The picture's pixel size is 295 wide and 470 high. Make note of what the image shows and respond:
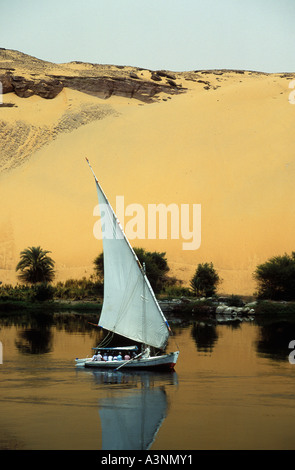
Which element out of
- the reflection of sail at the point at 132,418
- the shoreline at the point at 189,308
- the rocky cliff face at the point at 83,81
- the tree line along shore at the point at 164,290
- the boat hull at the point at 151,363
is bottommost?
the reflection of sail at the point at 132,418

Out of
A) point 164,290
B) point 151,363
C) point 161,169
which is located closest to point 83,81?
point 161,169

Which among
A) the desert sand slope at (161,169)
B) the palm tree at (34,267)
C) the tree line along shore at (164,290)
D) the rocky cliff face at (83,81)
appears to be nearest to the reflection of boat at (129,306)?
the tree line along shore at (164,290)

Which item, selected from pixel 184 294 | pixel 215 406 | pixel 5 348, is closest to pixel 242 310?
pixel 184 294

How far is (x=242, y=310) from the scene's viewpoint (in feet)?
127

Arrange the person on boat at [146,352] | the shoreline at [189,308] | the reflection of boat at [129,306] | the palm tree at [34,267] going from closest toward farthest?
the reflection of boat at [129,306], the person on boat at [146,352], the shoreline at [189,308], the palm tree at [34,267]

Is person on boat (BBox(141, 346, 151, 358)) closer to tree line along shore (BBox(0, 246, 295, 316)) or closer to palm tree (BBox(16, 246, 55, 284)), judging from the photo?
tree line along shore (BBox(0, 246, 295, 316))

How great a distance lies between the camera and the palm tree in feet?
147

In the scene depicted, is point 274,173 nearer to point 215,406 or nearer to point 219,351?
point 219,351

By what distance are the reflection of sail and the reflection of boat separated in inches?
93.6

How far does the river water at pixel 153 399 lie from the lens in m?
14.6

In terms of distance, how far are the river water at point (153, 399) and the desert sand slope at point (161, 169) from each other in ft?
58.6

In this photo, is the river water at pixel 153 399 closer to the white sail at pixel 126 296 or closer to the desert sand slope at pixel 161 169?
the white sail at pixel 126 296

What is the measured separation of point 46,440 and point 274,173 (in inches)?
1546

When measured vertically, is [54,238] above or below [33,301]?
above
